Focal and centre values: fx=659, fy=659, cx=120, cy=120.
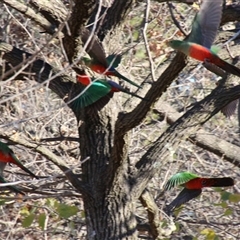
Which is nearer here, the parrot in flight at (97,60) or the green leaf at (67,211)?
the parrot in flight at (97,60)

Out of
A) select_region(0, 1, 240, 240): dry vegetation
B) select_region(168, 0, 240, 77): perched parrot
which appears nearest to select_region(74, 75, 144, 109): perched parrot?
select_region(168, 0, 240, 77): perched parrot

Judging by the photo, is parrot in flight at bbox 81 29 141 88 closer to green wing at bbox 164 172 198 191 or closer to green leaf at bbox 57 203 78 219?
green wing at bbox 164 172 198 191

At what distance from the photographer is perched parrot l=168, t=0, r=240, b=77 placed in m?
2.94

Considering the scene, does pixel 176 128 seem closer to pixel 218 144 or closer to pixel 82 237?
pixel 218 144

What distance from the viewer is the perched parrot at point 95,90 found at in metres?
3.46

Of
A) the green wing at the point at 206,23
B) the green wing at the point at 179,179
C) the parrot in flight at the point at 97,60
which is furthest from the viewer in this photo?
the green wing at the point at 179,179

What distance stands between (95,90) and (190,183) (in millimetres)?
887

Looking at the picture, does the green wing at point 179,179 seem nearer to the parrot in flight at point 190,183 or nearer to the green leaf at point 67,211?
the parrot in flight at point 190,183

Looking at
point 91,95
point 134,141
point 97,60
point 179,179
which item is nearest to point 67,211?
point 179,179

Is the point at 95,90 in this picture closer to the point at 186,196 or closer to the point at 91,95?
the point at 91,95

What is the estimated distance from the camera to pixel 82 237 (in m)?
5.46

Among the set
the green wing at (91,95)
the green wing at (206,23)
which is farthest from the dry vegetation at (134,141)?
the green wing at (206,23)

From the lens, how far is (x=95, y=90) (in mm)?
3523

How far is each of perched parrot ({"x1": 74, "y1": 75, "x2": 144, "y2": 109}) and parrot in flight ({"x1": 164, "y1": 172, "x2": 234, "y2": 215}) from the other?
2.23 feet
